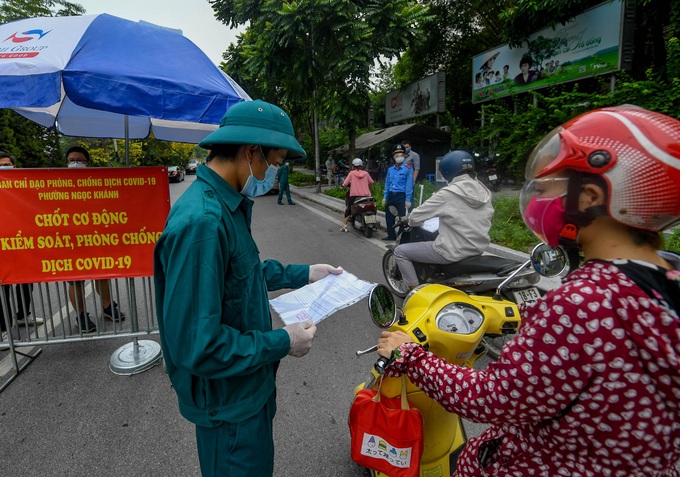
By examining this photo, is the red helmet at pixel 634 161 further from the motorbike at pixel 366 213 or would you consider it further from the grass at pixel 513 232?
the motorbike at pixel 366 213

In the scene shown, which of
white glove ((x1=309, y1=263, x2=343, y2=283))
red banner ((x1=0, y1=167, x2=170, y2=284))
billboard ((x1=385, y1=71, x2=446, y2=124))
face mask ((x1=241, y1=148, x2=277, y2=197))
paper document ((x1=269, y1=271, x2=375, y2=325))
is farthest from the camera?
billboard ((x1=385, y1=71, x2=446, y2=124))

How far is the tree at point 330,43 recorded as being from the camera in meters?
10.9

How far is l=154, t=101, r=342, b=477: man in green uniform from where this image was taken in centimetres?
115

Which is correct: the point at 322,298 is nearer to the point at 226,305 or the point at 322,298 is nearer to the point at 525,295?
the point at 226,305

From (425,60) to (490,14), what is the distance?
3.42 m

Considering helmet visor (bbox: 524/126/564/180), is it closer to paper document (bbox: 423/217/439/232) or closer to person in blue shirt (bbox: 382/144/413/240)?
paper document (bbox: 423/217/439/232)

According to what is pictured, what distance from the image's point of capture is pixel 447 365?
1.15 metres

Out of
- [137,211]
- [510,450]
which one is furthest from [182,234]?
[137,211]

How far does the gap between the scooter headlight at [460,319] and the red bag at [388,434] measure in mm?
289

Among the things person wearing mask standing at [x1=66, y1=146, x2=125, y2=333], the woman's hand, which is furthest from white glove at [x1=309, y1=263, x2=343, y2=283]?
person wearing mask standing at [x1=66, y1=146, x2=125, y2=333]

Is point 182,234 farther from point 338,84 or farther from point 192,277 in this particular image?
point 338,84

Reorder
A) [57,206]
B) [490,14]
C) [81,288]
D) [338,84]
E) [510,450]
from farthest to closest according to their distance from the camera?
[490,14], [338,84], [81,288], [57,206], [510,450]

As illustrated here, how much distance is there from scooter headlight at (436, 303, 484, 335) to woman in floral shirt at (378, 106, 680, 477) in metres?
0.68

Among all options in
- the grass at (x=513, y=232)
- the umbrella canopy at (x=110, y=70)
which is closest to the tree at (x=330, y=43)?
the grass at (x=513, y=232)
